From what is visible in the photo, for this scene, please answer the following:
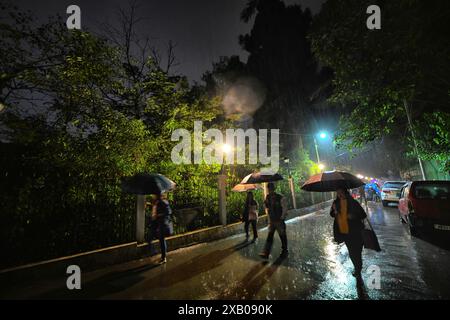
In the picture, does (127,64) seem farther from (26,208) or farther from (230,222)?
(230,222)

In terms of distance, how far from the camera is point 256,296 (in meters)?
3.79

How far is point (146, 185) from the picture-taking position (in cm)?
550

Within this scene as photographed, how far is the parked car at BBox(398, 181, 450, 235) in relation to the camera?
21.0ft

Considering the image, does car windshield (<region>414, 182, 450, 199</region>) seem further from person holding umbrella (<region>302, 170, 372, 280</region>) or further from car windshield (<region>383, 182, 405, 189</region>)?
car windshield (<region>383, 182, 405, 189</region>)

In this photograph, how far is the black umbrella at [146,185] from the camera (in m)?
5.41

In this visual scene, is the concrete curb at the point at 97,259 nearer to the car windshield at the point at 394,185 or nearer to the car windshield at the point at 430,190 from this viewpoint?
the car windshield at the point at 430,190

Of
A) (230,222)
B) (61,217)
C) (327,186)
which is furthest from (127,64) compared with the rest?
(327,186)

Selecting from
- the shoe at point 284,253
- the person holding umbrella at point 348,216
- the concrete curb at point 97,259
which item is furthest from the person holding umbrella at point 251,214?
the person holding umbrella at point 348,216

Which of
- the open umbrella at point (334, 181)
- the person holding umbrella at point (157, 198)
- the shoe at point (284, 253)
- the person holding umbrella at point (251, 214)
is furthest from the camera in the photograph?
the person holding umbrella at point (251, 214)

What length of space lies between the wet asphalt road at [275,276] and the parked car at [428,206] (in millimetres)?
527

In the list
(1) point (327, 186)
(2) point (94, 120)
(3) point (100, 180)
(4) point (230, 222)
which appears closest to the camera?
(1) point (327, 186)

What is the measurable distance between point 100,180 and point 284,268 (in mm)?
5283

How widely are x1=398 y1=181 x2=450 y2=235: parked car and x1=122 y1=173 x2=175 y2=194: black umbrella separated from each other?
729 cm

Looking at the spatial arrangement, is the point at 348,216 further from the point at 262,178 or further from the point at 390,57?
the point at 390,57
